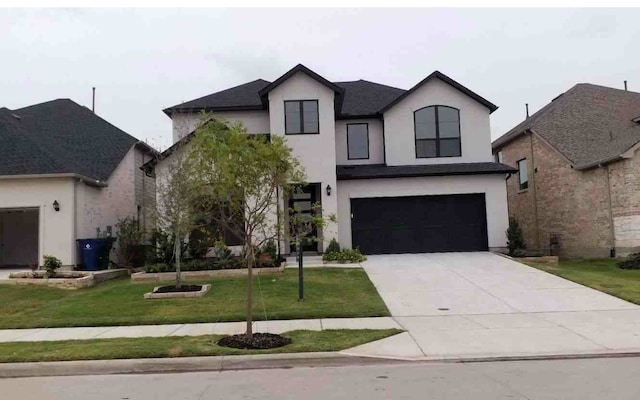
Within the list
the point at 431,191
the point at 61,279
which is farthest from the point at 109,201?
the point at 431,191

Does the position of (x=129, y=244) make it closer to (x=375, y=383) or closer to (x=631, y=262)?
(x=375, y=383)

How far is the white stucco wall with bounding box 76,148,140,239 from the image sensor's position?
18328mm

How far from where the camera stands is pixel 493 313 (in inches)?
427

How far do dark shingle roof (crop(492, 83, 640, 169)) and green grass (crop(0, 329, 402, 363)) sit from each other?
1579cm

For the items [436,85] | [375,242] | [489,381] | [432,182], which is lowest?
[489,381]

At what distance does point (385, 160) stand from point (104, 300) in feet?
40.8

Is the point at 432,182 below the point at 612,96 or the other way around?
below

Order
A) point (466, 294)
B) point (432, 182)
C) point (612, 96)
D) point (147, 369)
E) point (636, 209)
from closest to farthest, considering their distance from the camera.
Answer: point (147, 369) < point (466, 294) < point (636, 209) < point (432, 182) < point (612, 96)

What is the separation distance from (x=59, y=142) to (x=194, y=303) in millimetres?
12285

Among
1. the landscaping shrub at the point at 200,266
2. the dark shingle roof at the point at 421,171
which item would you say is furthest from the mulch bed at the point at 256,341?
the dark shingle roof at the point at 421,171

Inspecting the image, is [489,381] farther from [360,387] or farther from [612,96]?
[612,96]

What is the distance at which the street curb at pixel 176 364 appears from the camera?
7.29 meters

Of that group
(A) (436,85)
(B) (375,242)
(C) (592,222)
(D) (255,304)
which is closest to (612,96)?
(C) (592,222)

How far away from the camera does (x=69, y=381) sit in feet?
22.5
